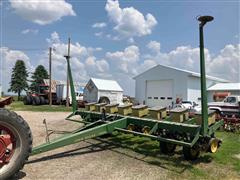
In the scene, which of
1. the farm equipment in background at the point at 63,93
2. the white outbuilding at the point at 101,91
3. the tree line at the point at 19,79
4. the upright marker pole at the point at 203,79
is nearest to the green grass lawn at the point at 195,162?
the upright marker pole at the point at 203,79

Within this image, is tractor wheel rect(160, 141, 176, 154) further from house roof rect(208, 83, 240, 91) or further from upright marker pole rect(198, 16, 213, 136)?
house roof rect(208, 83, 240, 91)

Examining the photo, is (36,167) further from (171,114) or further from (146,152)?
(171,114)

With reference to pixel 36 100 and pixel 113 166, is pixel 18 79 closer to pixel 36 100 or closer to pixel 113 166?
pixel 36 100

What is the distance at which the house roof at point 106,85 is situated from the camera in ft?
99.2

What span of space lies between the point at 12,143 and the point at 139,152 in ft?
10.4

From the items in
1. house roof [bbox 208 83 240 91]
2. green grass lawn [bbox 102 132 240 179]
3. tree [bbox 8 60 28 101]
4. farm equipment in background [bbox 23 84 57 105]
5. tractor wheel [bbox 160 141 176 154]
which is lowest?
green grass lawn [bbox 102 132 240 179]

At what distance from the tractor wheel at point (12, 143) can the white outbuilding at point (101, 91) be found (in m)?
23.9

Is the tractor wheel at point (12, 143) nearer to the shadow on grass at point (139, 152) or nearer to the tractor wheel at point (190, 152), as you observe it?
the shadow on grass at point (139, 152)

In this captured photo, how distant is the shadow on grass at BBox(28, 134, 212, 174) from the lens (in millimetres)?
5336

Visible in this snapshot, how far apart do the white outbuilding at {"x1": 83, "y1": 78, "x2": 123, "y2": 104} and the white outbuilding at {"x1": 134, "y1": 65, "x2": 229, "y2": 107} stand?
2.67 metres

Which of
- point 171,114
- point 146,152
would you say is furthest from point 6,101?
point 171,114

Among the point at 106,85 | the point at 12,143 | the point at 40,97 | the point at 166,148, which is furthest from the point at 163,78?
the point at 12,143

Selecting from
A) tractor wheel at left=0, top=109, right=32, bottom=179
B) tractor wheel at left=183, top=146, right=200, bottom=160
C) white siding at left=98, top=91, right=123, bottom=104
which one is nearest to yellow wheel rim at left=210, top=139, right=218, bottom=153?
tractor wheel at left=183, top=146, right=200, bottom=160

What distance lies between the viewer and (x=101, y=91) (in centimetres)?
2991
